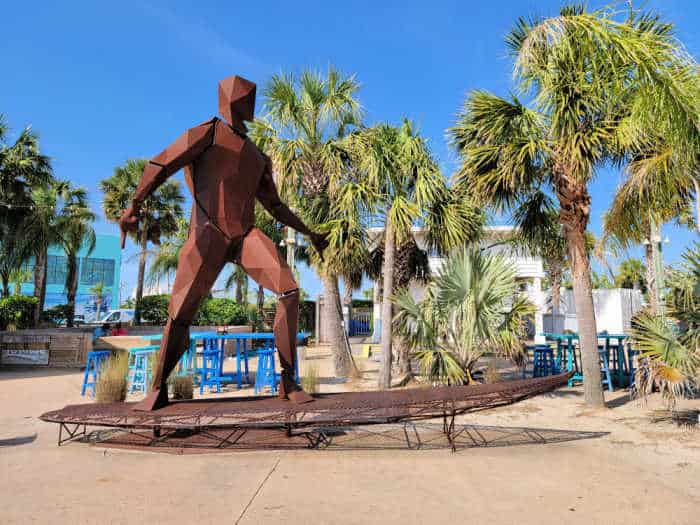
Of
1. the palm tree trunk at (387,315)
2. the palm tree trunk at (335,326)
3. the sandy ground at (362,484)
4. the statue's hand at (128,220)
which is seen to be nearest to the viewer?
the sandy ground at (362,484)

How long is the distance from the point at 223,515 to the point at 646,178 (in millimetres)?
6189

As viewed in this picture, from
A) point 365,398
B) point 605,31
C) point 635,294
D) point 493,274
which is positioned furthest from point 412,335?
point 635,294

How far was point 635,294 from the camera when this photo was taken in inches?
1014

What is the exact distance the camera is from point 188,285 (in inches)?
183

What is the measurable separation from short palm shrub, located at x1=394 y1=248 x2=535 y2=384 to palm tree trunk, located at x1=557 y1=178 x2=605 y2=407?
29.5 inches

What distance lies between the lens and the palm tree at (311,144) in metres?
9.72

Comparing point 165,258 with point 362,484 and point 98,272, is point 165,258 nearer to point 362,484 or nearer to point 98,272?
point 362,484

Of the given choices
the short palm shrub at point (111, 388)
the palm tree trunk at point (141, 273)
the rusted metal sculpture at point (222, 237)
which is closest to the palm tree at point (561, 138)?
the rusted metal sculpture at point (222, 237)

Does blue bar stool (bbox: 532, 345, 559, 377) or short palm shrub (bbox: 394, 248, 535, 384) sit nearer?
short palm shrub (bbox: 394, 248, 535, 384)

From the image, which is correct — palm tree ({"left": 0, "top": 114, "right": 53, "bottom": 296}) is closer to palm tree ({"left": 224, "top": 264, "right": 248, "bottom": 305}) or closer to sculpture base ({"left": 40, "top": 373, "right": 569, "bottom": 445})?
palm tree ({"left": 224, "top": 264, "right": 248, "bottom": 305})

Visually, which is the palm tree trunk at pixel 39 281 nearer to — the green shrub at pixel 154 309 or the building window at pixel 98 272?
the green shrub at pixel 154 309

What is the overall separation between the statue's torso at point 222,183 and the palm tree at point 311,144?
4.73 meters

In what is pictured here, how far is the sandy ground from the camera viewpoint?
302 cm

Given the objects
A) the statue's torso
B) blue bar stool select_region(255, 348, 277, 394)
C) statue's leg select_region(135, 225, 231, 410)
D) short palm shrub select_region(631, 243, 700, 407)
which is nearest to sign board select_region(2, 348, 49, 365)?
blue bar stool select_region(255, 348, 277, 394)
